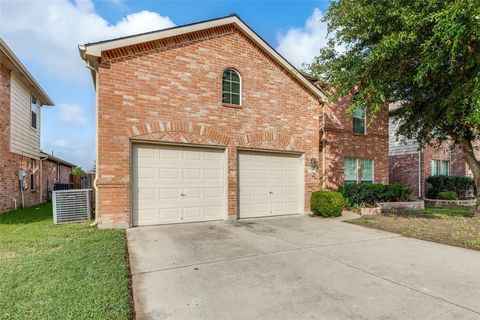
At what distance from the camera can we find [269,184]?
1012 cm

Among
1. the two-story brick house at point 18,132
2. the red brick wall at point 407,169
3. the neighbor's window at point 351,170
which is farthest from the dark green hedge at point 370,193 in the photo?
the two-story brick house at point 18,132

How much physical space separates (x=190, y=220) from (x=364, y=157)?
9.22 m

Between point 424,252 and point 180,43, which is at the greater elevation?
point 180,43

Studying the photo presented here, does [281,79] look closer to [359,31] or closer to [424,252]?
[359,31]

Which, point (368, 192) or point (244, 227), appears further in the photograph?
point (368, 192)

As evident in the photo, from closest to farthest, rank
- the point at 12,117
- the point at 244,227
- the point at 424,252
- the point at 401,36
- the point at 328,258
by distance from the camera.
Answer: the point at 328,258
the point at 424,252
the point at 401,36
the point at 244,227
the point at 12,117

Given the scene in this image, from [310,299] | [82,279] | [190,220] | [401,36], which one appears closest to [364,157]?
[401,36]

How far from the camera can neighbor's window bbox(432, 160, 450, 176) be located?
17969 millimetres

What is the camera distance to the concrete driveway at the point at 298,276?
333 cm

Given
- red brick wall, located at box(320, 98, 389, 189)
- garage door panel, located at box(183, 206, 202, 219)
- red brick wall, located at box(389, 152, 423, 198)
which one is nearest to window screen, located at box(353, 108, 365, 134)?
red brick wall, located at box(320, 98, 389, 189)

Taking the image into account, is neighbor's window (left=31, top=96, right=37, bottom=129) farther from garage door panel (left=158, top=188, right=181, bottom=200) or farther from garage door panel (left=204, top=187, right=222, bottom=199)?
garage door panel (left=204, top=187, right=222, bottom=199)

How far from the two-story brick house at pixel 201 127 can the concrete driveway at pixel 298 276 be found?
1.56 metres

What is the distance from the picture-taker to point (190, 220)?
8.64 m

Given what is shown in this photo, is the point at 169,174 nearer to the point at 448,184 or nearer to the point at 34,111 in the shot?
the point at 34,111
